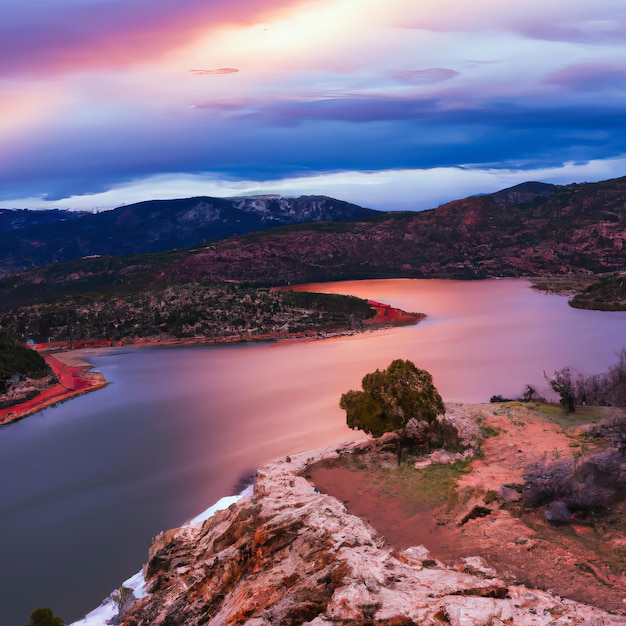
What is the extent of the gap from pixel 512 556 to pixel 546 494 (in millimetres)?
4890

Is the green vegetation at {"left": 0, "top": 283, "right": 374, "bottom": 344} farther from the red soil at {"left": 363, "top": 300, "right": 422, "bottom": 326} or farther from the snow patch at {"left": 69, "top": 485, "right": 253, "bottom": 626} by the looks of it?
the snow patch at {"left": 69, "top": 485, "right": 253, "bottom": 626}

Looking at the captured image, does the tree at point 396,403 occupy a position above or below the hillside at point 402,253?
below

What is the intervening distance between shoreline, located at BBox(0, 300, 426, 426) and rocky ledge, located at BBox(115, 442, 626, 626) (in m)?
33.7

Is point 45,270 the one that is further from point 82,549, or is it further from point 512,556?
point 512,556

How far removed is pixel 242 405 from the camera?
52.0 meters

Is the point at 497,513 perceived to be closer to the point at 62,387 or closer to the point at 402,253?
the point at 62,387

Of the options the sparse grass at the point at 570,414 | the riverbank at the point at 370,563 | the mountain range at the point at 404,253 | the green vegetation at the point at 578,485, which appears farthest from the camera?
the mountain range at the point at 404,253

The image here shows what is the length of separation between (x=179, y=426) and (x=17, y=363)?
25527mm

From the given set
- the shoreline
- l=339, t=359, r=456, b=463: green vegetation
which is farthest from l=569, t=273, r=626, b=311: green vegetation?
l=339, t=359, r=456, b=463: green vegetation

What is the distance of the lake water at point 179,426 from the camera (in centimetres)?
2927

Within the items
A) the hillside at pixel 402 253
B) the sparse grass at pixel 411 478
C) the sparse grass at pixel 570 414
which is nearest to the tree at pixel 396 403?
the sparse grass at pixel 411 478

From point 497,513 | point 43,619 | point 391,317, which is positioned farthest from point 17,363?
point 391,317

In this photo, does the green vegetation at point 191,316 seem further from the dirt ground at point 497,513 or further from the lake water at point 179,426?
the dirt ground at point 497,513

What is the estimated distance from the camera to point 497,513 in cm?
2439
